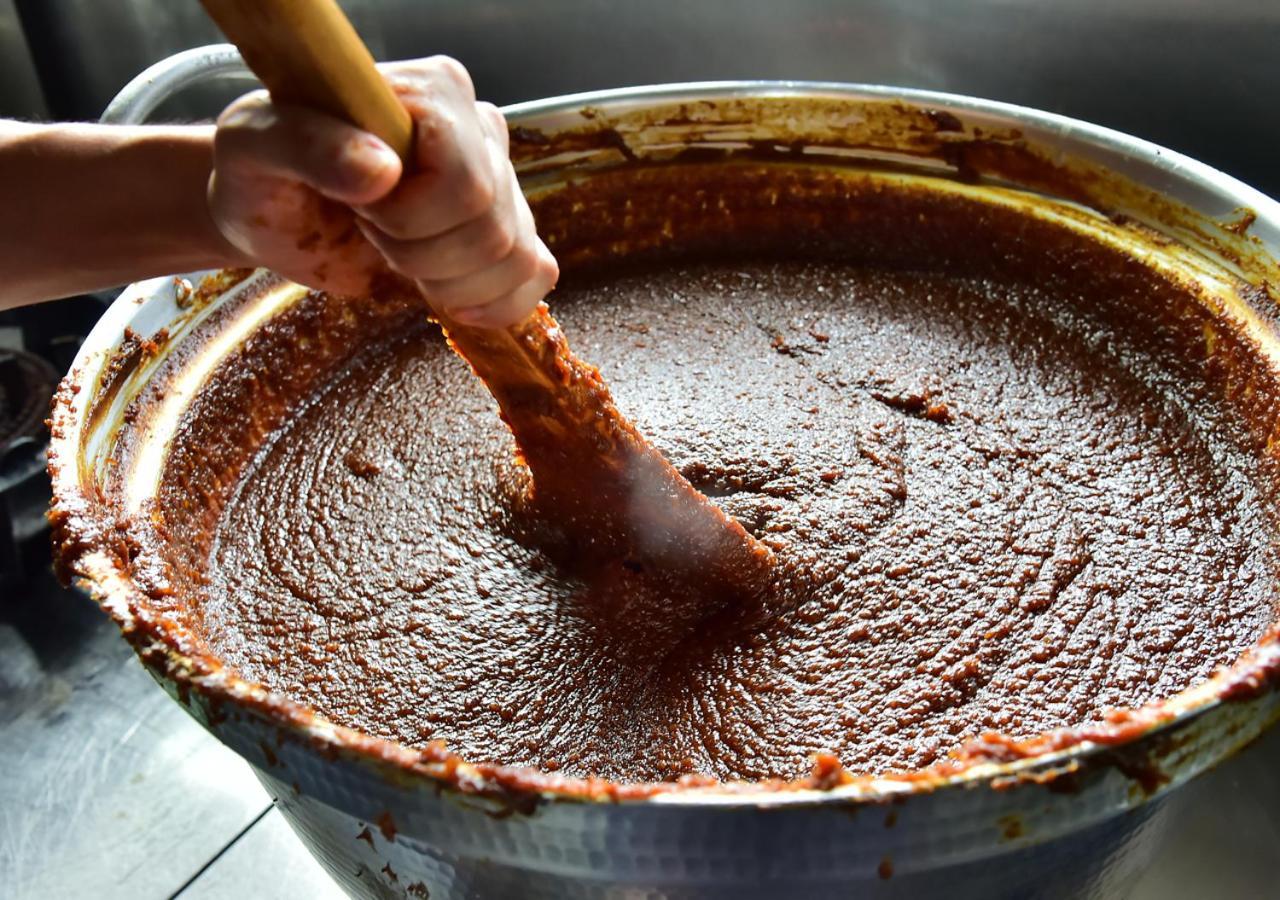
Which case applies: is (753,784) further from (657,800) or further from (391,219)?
(391,219)

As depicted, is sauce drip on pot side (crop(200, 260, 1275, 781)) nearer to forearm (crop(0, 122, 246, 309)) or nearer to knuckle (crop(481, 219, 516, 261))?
forearm (crop(0, 122, 246, 309))

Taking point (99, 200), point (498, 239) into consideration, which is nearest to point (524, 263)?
point (498, 239)

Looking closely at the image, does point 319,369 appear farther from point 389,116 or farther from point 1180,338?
point 1180,338

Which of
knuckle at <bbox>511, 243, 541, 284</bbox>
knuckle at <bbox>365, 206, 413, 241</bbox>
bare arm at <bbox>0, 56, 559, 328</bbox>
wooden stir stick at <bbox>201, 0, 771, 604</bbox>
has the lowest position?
wooden stir stick at <bbox>201, 0, 771, 604</bbox>

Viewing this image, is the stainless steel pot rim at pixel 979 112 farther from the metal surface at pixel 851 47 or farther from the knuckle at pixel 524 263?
the knuckle at pixel 524 263

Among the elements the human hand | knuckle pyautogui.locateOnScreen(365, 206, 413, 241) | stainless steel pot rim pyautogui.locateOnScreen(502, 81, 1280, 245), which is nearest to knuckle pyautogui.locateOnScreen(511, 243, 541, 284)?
the human hand

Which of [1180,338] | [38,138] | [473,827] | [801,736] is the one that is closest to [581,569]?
[801,736]
